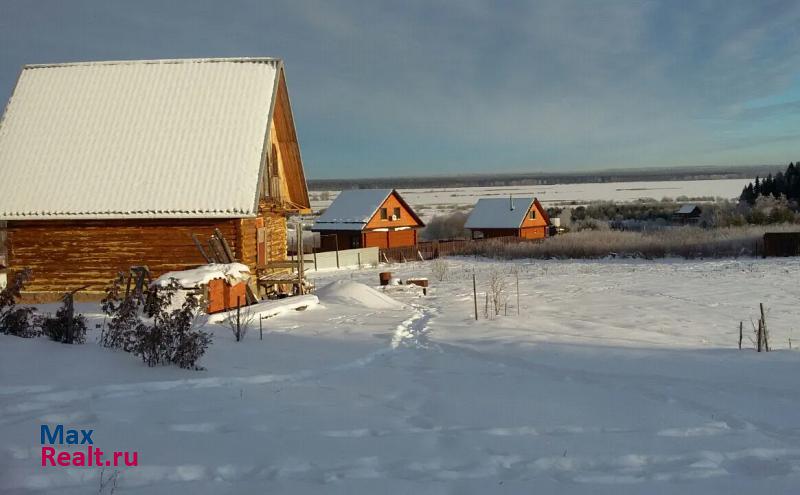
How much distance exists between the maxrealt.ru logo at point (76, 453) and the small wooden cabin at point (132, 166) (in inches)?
408

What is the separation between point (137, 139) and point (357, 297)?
7345 mm

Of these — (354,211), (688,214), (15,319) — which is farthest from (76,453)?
(688,214)

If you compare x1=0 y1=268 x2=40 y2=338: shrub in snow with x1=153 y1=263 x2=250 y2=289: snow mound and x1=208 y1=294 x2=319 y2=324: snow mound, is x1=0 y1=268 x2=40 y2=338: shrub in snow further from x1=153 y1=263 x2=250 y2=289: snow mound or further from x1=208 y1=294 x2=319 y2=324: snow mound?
x1=208 y1=294 x2=319 y2=324: snow mound

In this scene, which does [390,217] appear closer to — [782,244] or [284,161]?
[284,161]

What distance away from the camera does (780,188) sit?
202 feet

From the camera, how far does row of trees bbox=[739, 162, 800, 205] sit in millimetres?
58906

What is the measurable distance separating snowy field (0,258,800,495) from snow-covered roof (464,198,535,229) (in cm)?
3560

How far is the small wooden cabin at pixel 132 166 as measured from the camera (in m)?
15.9

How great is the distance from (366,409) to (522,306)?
34.4ft

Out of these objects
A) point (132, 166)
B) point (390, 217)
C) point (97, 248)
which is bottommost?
point (97, 248)

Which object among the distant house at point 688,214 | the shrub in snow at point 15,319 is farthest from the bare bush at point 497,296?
the distant house at point 688,214

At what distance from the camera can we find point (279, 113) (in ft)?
62.5

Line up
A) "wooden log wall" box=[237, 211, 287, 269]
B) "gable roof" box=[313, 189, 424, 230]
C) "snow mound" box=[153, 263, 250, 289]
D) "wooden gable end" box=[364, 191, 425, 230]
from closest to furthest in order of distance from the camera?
"snow mound" box=[153, 263, 250, 289]
"wooden log wall" box=[237, 211, 287, 269]
"gable roof" box=[313, 189, 424, 230]
"wooden gable end" box=[364, 191, 425, 230]

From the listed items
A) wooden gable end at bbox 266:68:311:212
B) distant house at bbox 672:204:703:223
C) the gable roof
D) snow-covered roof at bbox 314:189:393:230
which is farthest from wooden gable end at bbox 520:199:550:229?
wooden gable end at bbox 266:68:311:212
